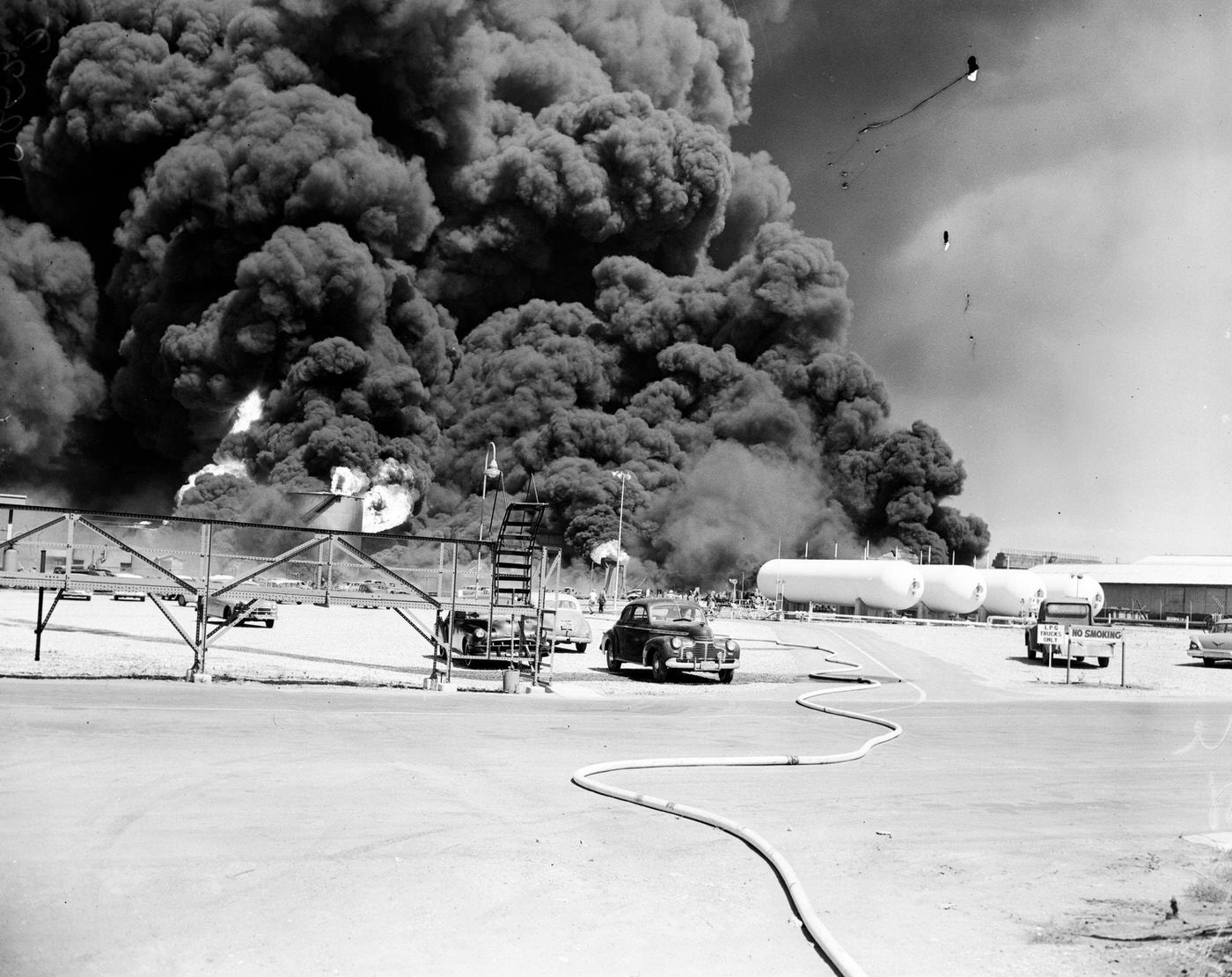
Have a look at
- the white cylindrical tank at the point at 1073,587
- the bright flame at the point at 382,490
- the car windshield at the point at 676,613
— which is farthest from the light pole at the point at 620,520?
Answer: the car windshield at the point at 676,613

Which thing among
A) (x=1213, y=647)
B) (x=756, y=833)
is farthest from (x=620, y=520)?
(x=756, y=833)

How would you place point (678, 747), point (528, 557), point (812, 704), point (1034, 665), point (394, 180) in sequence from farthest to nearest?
point (394, 180) → point (1034, 665) → point (528, 557) → point (812, 704) → point (678, 747)

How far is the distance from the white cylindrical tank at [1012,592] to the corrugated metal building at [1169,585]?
1469 cm

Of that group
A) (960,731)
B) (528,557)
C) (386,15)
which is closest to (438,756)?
(960,731)

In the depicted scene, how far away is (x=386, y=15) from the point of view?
64.6 m

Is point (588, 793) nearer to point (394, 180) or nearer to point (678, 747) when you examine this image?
point (678, 747)

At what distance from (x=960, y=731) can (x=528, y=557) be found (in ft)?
25.1

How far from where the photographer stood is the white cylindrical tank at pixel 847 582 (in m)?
48.9

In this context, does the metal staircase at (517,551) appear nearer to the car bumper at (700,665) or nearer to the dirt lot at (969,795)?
the dirt lot at (969,795)

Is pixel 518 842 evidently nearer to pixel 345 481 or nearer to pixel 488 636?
pixel 488 636

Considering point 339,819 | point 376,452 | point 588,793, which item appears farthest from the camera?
point 376,452

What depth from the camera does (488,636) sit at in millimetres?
18828

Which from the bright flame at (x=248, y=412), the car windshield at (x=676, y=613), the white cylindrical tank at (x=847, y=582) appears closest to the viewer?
the car windshield at (x=676, y=613)

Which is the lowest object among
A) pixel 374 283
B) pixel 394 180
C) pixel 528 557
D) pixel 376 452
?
pixel 528 557
